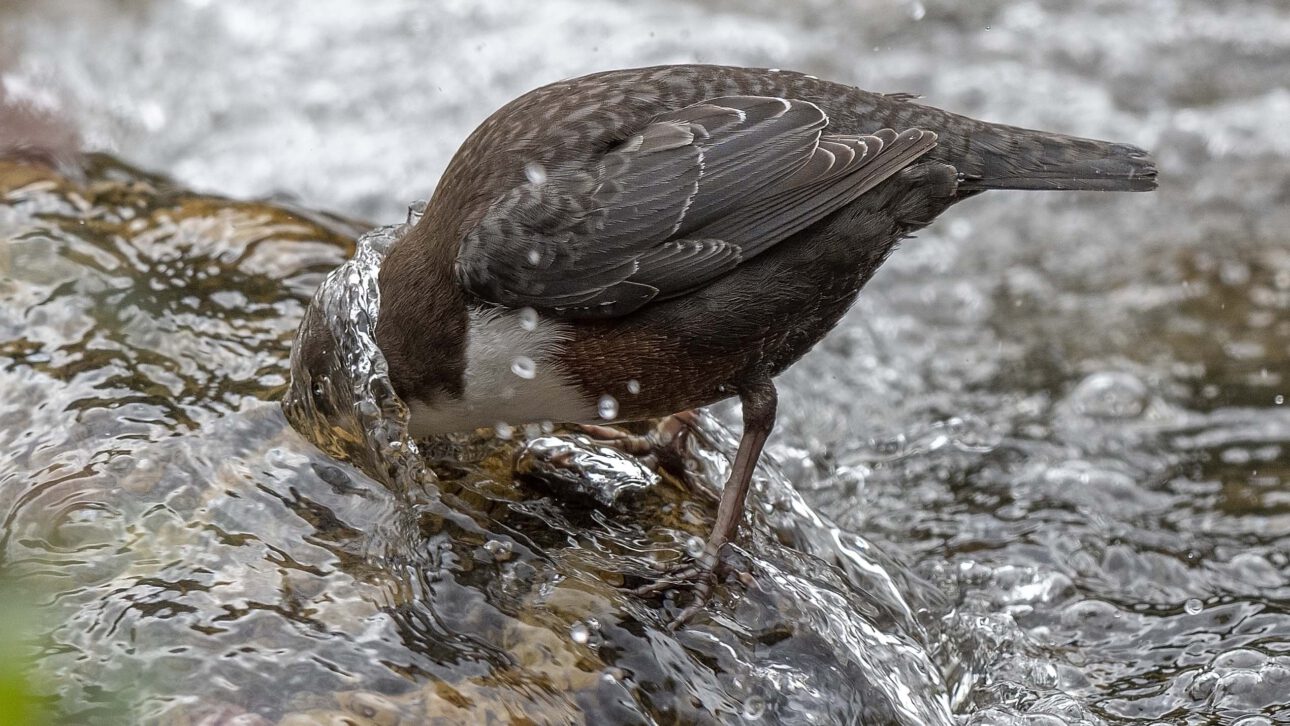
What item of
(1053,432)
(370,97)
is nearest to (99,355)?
(1053,432)

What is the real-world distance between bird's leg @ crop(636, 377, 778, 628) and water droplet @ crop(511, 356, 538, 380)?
0.59m

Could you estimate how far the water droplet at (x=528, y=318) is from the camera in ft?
11.0

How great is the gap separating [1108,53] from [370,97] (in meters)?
4.72

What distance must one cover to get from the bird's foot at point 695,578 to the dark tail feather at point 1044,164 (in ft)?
4.10

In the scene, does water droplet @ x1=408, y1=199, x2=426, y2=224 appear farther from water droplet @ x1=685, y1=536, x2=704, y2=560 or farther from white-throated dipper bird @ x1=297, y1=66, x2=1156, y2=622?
water droplet @ x1=685, y1=536, x2=704, y2=560

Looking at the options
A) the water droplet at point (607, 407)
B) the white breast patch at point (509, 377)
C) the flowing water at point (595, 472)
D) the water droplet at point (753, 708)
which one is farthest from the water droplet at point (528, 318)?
the water droplet at point (753, 708)

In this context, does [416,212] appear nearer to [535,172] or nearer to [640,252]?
[535,172]

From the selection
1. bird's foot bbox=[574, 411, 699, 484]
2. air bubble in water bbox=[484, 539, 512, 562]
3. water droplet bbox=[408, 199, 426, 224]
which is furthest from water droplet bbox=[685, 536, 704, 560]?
water droplet bbox=[408, 199, 426, 224]

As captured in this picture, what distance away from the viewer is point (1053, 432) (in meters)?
5.27

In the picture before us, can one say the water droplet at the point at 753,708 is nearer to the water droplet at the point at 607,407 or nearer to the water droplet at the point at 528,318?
the water droplet at the point at 607,407

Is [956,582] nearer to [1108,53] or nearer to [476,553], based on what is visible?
[476,553]

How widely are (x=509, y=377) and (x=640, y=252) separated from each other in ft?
1.49

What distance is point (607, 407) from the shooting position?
3.43 meters

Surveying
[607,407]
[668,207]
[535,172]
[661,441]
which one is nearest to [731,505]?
[607,407]
